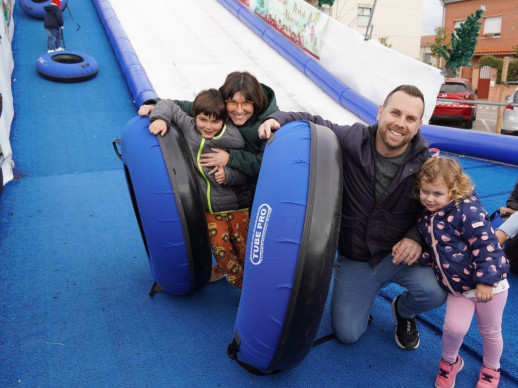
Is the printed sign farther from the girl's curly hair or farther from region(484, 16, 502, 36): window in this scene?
region(484, 16, 502, 36): window

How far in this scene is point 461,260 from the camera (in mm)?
1876

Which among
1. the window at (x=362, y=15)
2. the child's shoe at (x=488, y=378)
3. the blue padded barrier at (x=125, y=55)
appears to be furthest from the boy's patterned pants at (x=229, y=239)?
the window at (x=362, y=15)

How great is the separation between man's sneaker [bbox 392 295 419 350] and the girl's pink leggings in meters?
0.24

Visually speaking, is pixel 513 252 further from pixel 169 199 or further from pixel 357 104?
pixel 357 104

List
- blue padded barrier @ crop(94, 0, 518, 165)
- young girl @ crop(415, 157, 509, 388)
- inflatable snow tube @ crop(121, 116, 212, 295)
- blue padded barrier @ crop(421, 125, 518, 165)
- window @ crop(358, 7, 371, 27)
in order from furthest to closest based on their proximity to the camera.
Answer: window @ crop(358, 7, 371, 27), blue padded barrier @ crop(94, 0, 518, 165), blue padded barrier @ crop(421, 125, 518, 165), inflatable snow tube @ crop(121, 116, 212, 295), young girl @ crop(415, 157, 509, 388)

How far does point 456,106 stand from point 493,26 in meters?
19.7

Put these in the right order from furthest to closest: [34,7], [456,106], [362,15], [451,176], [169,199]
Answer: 1. [362,15]
2. [456,106]
3. [34,7]
4. [169,199]
5. [451,176]

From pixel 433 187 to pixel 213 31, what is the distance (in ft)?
27.4

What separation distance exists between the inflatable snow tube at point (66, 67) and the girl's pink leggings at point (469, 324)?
6485 millimetres

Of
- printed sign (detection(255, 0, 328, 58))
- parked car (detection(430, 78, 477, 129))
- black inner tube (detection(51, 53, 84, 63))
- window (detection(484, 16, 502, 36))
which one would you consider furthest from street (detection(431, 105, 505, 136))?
window (detection(484, 16, 502, 36))

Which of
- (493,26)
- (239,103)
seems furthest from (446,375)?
(493,26)

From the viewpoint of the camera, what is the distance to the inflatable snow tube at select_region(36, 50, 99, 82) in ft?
21.7

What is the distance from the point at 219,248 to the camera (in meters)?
2.46

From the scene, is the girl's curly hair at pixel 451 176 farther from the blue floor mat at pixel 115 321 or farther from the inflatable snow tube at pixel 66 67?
the inflatable snow tube at pixel 66 67
